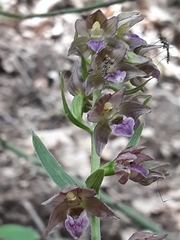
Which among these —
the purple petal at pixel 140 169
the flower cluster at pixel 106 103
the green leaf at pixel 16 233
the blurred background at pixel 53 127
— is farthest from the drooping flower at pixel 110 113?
the green leaf at pixel 16 233

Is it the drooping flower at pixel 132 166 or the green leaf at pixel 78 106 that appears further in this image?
the green leaf at pixel 78 106

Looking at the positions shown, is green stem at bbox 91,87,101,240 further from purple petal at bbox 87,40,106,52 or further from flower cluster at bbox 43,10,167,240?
purple petal at bbox 87,40,106,52

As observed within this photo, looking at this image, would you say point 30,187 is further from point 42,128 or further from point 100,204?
point 100,204

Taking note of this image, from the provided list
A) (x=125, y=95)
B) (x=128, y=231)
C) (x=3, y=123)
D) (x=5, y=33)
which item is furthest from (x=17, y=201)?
(x=5, y=33)

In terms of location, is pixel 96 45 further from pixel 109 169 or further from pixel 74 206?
pixel 74 206

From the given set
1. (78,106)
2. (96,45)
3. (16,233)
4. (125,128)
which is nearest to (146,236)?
(125,128)

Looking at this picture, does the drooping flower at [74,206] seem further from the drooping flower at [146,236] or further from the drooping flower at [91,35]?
the drooping flower at [91,35]

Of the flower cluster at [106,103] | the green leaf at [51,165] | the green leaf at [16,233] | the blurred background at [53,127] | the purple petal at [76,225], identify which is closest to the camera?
the purple petal at [76,225]

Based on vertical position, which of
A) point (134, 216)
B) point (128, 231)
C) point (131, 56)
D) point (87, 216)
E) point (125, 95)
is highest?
point (131, 56)
